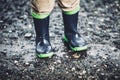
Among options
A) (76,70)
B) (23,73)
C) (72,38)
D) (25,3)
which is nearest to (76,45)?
(72,38)

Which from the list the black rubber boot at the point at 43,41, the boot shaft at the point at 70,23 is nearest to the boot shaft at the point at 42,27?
the black rubber boot at the point at 43,41

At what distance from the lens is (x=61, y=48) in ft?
9.77

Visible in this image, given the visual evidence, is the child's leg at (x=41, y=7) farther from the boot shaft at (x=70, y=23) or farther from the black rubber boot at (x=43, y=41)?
the boot shaft at (x=70, y=23)

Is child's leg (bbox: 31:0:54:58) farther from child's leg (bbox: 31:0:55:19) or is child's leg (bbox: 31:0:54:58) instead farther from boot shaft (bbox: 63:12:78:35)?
boot shaft (bbox: 63:12:78:35)

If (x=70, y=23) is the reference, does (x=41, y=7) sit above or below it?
above

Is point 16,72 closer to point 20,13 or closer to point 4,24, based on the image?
point 4,24

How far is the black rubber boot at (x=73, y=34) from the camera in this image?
2.76m

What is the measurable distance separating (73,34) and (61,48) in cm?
25

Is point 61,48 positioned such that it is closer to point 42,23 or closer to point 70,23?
point 70,23

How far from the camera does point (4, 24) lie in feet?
11.5

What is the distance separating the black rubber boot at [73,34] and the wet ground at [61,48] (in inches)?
3.3

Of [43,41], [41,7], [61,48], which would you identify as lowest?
[61,48]

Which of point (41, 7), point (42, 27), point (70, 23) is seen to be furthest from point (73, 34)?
point (41, 7)

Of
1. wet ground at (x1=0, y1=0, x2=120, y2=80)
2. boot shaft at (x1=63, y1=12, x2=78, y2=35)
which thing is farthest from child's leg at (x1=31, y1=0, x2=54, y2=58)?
boot shaft at (x1=63, y1=12, x2=78, y2=35)
